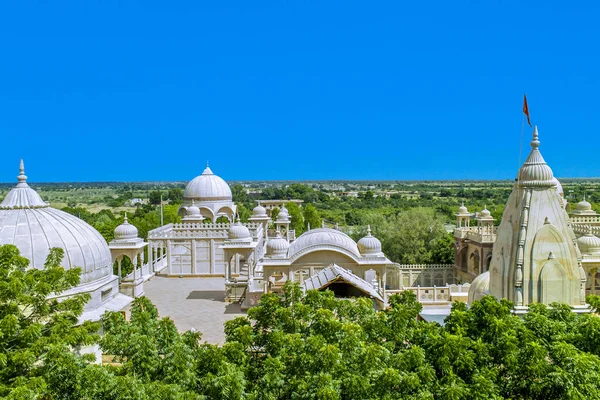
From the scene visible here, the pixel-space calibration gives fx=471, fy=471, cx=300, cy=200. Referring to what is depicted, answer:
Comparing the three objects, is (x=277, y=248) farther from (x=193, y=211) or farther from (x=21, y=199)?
(x=193, y=211)

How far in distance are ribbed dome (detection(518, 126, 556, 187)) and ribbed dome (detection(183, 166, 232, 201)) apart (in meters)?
31.9

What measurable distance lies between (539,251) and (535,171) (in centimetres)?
218

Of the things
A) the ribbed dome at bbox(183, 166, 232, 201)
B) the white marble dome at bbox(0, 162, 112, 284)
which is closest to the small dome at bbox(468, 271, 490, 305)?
the white marble dome at bbox(0, 162, 112, 284)

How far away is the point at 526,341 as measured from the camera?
29.9 feet

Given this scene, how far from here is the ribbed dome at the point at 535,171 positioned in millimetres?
12758

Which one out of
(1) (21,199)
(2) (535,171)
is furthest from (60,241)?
(2) (535,171)

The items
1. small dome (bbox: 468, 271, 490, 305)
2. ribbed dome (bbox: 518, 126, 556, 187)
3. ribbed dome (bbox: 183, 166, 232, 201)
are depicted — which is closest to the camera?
ribbed dome (bbox: 518, 126, 556, 187)

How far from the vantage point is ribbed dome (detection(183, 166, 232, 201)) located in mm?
41688

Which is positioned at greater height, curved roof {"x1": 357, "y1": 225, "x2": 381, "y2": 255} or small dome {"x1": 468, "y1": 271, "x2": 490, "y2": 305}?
curved roof {"x1": 357, "y1": 225, "x2": 381, "y2": 255}

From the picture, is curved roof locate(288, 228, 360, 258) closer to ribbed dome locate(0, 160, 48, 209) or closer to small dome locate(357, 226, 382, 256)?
small dome locate(357, 226, 382, 256)

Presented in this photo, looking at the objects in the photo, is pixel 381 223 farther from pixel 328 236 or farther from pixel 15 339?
pixel 15 339

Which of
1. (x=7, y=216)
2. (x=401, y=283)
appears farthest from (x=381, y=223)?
(x=7, y=216)

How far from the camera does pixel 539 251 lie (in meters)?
12.5

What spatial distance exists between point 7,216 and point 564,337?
→ 16.0m
